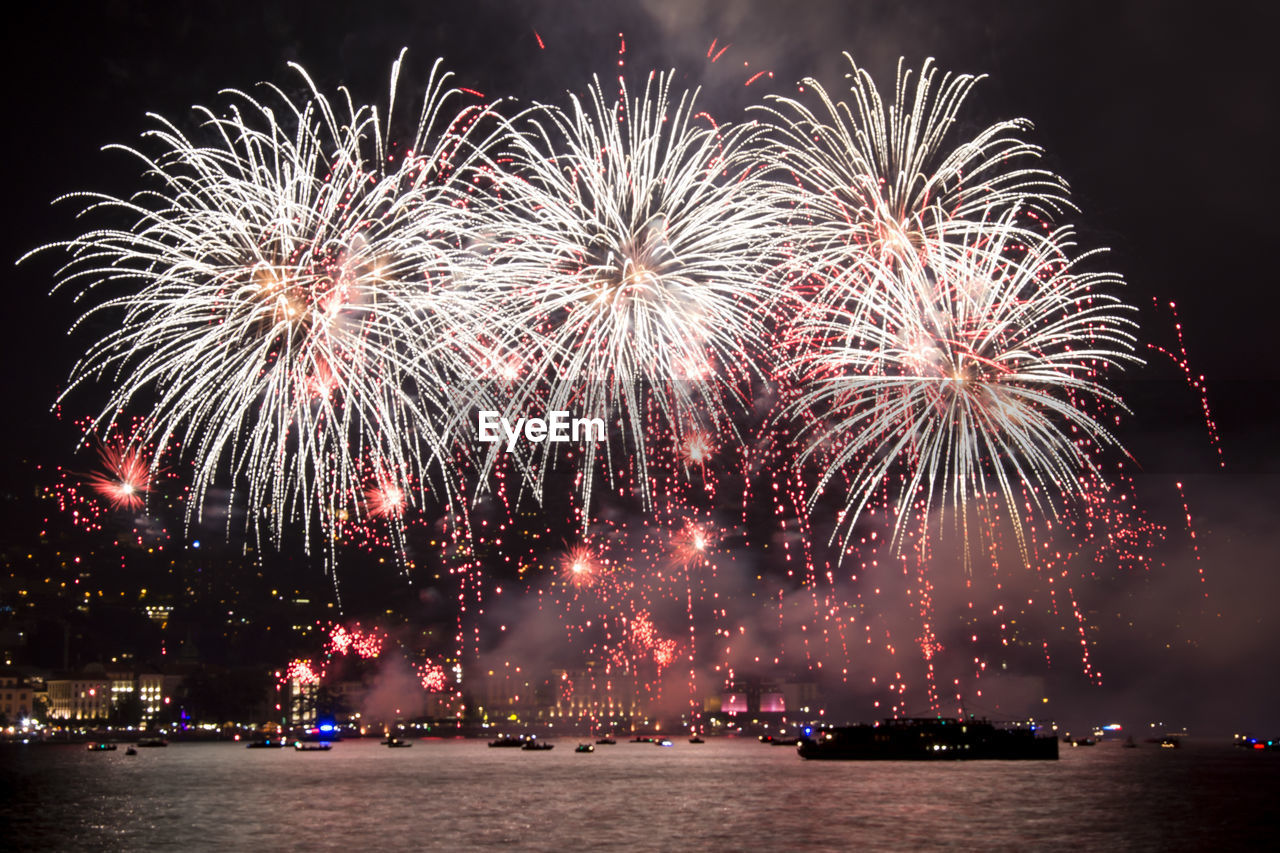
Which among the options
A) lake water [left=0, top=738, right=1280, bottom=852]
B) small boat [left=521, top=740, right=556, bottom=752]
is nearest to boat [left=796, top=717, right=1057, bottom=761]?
lake water [left=0, top=738, right=1280, bottom=852]

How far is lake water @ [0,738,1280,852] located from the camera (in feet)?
193

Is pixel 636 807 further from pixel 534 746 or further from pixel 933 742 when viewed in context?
pixel 534 746

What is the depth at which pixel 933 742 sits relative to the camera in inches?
5507

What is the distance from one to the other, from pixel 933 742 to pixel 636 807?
2884 inches

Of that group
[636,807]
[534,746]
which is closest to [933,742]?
[636,807]

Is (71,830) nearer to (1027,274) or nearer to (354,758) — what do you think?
(1027,274)

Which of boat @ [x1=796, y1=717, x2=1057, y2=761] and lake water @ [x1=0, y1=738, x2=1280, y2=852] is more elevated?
boat @ [x1=796, y1=717, x2=1057, y2=761]

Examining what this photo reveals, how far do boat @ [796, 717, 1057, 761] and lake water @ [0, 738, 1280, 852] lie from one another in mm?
5831

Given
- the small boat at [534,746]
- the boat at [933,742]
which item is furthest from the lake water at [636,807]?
A: the small boat at [534,746]

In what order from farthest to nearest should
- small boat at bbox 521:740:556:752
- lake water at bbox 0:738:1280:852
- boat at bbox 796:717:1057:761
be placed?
small boat at bbox 521:740:556:752, boat at bbox 796:717:1057:761, lake water at bbox 0:738:1280:852

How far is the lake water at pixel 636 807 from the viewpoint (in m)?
58.8

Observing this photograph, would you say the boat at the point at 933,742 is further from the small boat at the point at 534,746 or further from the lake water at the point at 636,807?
the small boat at the point at 534,746

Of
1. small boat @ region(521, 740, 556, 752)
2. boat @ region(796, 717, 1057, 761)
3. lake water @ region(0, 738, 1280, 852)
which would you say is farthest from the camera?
small boat @ region(521, 740, 556, 752)

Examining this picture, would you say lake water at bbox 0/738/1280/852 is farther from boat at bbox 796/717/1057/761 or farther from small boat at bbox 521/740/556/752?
small boat at bbox 521/740/556/752
